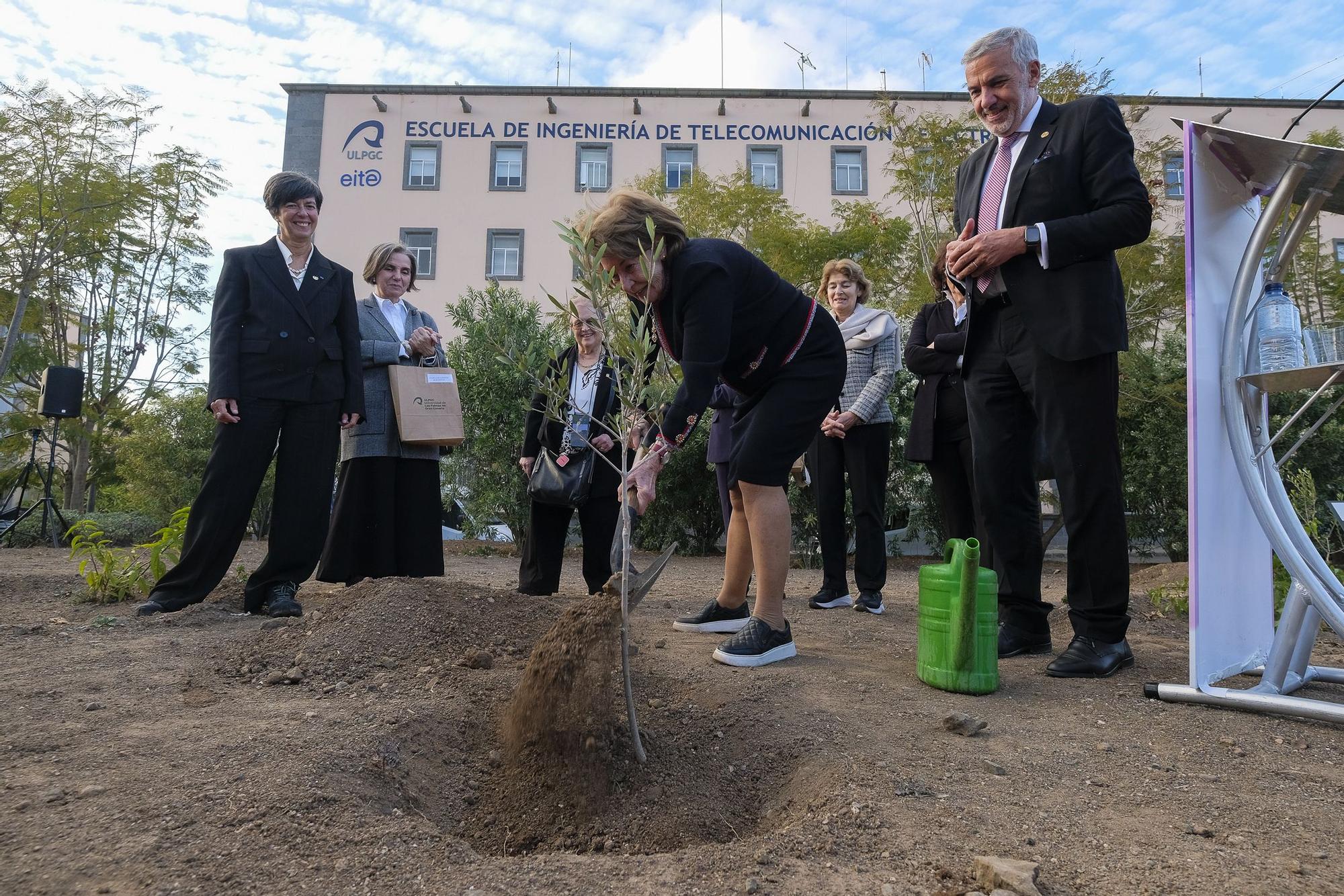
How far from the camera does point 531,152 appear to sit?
26.5 meters

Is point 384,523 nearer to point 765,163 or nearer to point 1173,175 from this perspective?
point 1173,175

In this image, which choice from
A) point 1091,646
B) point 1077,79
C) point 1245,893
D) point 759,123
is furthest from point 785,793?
point 759,123

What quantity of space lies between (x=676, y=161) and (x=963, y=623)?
25833mm

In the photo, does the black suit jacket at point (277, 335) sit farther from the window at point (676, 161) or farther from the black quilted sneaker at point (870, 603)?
the window at point (676, 161)

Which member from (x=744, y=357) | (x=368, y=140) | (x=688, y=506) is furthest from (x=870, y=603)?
(x=368, y=140)

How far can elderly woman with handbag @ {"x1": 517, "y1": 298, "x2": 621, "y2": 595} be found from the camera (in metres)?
4.46

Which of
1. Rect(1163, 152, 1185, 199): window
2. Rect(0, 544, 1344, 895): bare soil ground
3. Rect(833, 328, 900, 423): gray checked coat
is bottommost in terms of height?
Rect(0, 544, 1344, 895): bare soil ground

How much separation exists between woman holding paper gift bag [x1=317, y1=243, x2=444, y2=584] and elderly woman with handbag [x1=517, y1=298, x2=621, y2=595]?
53cm

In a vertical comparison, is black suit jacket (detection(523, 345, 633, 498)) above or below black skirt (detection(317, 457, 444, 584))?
above

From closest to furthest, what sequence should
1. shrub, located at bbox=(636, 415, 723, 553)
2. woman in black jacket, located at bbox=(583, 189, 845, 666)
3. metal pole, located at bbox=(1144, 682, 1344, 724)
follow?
metal pole, located at bbox=(1144, 682, 1344, 724), woman in black jacket, located at bbox=(583, 189, 845, 666), shrub, located at bbox=(636, 415, 723, 553)

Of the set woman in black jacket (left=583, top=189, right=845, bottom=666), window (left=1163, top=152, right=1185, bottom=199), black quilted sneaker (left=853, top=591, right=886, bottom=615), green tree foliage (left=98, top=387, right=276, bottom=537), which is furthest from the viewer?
window (left=1163, top=152, right=1185, bottom=199)

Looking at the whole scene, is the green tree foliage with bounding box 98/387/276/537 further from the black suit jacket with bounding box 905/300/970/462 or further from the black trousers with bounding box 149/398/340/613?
the black suit jacket with bounding box 905/300/970/462

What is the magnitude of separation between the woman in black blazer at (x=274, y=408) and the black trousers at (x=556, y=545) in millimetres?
1094

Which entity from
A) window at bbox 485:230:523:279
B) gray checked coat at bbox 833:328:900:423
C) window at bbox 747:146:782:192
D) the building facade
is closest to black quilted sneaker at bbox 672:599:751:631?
gray checked coat at bbox 833:328:900:423
